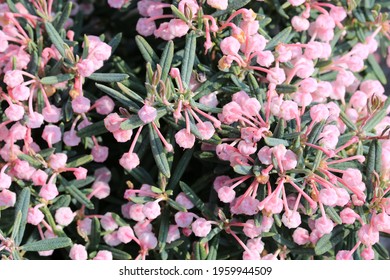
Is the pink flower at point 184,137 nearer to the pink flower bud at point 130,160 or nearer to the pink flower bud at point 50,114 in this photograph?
the pink flower bud at point 130,160

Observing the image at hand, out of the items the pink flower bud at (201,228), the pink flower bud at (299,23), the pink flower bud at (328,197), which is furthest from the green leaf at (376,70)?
the pink flower bud at (201,228)

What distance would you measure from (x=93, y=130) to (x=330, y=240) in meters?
0.50

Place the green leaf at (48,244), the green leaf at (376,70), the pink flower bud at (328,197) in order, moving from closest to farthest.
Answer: the pink flower bud at (328,197) < the green leaf at (48,244) < the green leaf at (376,70)

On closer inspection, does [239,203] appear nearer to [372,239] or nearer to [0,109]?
[372,239]

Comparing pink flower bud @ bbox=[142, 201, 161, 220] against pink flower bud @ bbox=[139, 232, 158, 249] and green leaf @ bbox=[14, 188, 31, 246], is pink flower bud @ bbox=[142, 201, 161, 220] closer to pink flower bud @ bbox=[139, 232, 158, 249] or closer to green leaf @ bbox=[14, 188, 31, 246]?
pink flower bud @ bbox=[139, 232, 158, 249]

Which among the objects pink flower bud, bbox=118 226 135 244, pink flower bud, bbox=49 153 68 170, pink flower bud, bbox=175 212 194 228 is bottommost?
pink flower bud, bbox=118 226 135 244

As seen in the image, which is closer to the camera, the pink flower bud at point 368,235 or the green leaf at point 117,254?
the pink flower bud at point 368,235

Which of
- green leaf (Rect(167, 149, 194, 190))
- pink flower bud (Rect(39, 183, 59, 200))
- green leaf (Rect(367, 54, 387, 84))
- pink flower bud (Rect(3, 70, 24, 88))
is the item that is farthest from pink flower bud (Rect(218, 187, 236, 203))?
green leaf (Rect(367, 54, 387, 84))

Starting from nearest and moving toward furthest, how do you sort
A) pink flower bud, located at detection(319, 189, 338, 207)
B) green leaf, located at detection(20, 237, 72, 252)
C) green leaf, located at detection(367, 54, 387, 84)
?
pink flower bud, located at detection(319, 189, 338, 207)
green leaf, located at detection(20, 237, 72, 252)
green leaf, located at detection(367, 54, 387, 84)

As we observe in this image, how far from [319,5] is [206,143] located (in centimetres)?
39

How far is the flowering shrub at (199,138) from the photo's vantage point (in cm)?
106

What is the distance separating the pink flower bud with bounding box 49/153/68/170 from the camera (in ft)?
3.73

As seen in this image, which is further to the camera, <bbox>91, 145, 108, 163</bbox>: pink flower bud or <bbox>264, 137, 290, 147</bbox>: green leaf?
<bbox>91, 145, 108, 163</bbox>: pink flower bud

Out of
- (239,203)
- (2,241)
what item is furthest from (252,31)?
(2,241)
